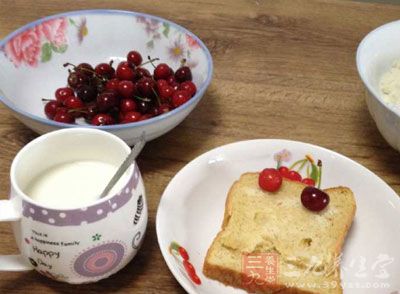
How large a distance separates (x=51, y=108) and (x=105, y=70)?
0.44ft

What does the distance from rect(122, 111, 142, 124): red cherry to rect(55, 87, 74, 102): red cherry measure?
14 centimetres

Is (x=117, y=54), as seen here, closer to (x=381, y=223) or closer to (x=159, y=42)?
(x=159, y=42)

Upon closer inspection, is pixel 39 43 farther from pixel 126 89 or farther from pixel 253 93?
pixel 253 93

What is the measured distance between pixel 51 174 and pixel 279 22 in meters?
0.81

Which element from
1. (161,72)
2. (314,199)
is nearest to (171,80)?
(161,72)

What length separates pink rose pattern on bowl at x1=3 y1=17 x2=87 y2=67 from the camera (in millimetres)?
1033

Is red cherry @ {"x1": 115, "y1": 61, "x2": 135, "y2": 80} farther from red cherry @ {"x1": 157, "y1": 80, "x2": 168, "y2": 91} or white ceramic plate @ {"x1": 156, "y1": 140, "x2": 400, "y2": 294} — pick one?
white ceramic plate @ {"x1": 156, "y1": 140, "x2": 400, "y2": 294}

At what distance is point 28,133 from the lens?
971 mm

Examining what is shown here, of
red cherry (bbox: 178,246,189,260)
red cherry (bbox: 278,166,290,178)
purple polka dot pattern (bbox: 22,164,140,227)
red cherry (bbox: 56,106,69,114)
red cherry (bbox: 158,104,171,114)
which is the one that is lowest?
red cherry (bbox: 278,166,290,178)

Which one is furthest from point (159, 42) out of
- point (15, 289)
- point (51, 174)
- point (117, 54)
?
point (15, 289)

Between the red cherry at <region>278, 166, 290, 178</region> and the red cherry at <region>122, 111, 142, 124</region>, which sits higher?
the red cherry at <region>122, 111, 142, 124</region>

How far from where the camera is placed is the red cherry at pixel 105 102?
3.03 feet

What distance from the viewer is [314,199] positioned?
0.80 metres

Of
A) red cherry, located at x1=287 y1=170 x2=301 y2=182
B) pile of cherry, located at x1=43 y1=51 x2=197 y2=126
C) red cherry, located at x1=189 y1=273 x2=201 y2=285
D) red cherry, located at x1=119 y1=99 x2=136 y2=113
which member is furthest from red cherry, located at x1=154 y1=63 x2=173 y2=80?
red cherry, located at x1=189 y1=273 x2=201 y2=285
